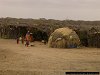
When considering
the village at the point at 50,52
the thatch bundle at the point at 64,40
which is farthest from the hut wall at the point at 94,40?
the thatch bundle at the point at 64,40

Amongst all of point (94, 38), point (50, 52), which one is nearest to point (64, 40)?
point (94, 38)

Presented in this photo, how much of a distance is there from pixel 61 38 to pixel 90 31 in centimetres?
325

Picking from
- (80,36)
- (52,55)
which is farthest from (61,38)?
(52,55)

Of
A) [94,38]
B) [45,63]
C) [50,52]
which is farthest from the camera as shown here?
[94,38]

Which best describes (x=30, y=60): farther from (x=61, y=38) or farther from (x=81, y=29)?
(x=81, y=29)

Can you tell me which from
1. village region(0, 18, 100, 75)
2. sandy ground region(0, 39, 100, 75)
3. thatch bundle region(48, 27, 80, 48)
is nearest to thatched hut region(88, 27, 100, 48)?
village region(0, 18, 100, 75)

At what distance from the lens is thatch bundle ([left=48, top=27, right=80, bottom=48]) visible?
74.5ft

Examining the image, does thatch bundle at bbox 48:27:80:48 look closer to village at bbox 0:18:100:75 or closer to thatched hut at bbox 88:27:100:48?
village at bbox 0:18:100:75

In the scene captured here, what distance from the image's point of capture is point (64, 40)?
22719 millimetres

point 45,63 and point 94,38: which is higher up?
point 94,38

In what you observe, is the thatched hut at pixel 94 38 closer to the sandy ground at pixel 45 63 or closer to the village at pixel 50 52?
the village at pixel 50 52

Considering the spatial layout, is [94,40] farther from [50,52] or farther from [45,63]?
[45,63]

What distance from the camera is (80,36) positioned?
24984mm

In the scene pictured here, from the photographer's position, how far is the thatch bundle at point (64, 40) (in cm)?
2272
